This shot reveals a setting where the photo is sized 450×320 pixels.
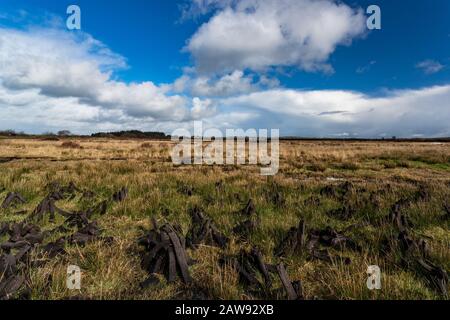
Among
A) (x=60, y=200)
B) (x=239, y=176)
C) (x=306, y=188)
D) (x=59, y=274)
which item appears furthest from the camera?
(x=239, y=176)

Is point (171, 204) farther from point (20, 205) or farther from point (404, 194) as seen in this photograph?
point (404, 194)

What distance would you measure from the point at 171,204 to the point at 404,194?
7516 mm

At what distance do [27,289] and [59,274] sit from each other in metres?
0.39

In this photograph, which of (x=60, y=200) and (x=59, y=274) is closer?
(x=59, y=274)

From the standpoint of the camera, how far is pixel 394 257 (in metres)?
4.67

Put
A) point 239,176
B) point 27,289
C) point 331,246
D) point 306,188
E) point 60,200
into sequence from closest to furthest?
1. point 27,289
2. point 331,246
3. point 60,200
4. point 306,188
5. point 239,176

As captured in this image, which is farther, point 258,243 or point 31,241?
point 258,243

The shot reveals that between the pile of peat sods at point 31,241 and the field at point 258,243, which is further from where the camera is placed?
the field at point 258,243

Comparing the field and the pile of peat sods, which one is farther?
the field

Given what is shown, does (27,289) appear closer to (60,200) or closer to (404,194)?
(60,200)

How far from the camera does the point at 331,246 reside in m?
5.34
